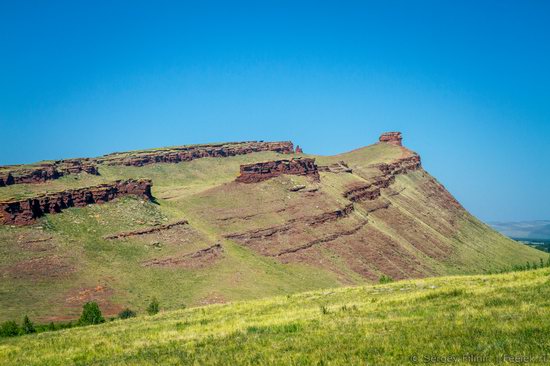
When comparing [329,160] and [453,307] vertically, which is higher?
[329,160]

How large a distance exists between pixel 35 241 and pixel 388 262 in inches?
2410

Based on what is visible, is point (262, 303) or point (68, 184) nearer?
point (262, 303)

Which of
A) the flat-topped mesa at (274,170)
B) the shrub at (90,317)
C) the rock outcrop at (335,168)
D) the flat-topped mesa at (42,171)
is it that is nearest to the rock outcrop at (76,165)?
the flat-topped mesa at (42,171)

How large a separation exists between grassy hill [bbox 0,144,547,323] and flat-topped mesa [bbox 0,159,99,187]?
2.98 metres

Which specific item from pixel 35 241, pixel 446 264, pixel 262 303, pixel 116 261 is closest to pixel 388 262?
pixel 446 264

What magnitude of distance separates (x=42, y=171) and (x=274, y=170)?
198 feet

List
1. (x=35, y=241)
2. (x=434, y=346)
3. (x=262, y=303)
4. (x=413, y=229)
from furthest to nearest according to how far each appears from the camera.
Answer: (x=413, y=229)
(x=35, y=241)
(x=262, y=303)
(x=434, y=346)

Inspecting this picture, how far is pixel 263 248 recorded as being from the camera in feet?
320

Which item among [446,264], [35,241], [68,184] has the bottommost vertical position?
[446,264]

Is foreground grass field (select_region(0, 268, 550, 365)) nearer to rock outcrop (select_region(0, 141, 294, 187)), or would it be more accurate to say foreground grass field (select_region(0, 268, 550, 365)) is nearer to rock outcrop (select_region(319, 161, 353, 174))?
rock outcrop (select_region(0, 141, 294, 187))

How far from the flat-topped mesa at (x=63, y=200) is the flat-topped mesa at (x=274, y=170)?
22.7 meters

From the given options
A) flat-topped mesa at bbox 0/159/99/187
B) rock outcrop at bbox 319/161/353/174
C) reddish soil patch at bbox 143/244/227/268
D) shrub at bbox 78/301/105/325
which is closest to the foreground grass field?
shrub at bbox 78/301/105/325

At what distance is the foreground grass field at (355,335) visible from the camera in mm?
16969

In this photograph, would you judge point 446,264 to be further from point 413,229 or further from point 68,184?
point 68,184
